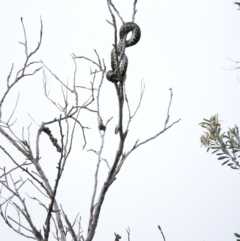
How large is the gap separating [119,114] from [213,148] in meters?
2.35

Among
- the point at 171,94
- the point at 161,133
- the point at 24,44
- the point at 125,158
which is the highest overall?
the point at 24,44

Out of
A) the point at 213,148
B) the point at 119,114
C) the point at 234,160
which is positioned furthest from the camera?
the point at 213,148

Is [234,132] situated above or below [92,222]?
above

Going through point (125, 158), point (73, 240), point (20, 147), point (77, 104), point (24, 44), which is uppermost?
point (24, 44)

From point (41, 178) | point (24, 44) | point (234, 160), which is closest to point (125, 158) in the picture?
point (41, 178)

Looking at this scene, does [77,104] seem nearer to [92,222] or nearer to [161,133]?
[161,133]

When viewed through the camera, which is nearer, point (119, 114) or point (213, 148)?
point (119, 114)

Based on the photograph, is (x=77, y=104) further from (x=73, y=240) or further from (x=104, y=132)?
(x=73, y=240)

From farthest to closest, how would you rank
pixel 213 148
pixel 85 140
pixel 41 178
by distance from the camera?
pixel 213 148 → pixel 85 140 → pixel 41 178

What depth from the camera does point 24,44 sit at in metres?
2.95

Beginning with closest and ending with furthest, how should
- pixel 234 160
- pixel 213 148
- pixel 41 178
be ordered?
pixel 41 178 → pixel 234 160 → pixel 213 148

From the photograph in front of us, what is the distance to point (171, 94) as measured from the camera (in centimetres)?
261

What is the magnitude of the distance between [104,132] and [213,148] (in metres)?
1.92

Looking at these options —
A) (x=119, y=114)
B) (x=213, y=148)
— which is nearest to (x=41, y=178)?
(x=119, y=114)
